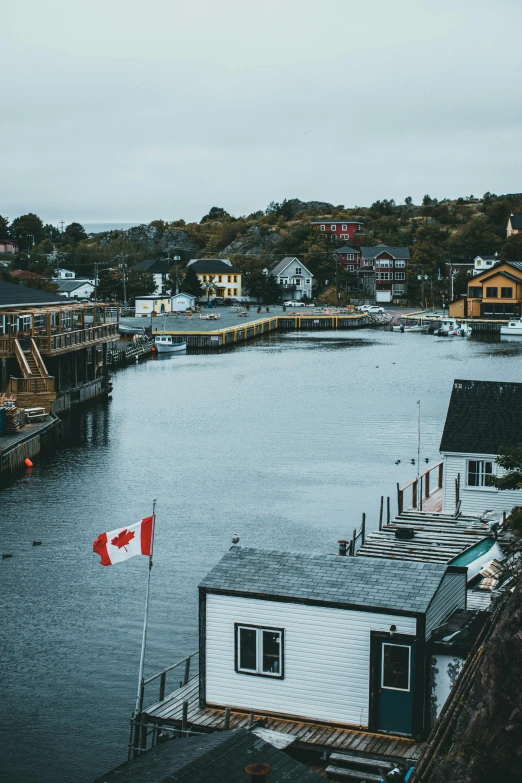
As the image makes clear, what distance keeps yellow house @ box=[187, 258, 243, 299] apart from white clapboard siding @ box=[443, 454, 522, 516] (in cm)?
14165

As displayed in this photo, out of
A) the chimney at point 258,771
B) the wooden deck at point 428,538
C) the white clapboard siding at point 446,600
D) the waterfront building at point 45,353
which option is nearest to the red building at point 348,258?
the waterfront building at point 45,353

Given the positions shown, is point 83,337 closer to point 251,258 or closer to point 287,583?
point 287,583

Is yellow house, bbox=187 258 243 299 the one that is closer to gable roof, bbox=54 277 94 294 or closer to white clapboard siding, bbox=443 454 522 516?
gable roof, bbox=54 277 94 294

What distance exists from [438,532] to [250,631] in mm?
11907

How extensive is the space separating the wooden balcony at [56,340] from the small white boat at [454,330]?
223ft

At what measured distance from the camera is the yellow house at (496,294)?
456 ft

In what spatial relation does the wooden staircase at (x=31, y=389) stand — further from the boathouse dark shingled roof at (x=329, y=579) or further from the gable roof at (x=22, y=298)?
the boathouse dark shingled roof at (x=329, y=579)

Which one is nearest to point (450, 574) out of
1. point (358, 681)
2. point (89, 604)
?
point (358, 681)

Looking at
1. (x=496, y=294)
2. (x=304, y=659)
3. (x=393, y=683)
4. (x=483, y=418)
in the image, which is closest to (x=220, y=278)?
(x=496, y=294)

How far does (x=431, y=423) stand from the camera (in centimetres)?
6191

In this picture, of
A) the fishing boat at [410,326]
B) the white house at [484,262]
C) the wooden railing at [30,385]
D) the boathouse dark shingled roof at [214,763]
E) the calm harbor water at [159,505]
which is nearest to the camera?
the boathouse dark shingled roof at [214,763]

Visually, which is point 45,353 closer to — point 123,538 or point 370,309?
point 123,538

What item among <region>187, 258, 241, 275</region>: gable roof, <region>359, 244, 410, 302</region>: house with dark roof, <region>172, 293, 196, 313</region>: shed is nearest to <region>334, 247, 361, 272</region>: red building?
<region>359, 244, 410, 302</region>: house with dark roof

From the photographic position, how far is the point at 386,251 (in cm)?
16688
